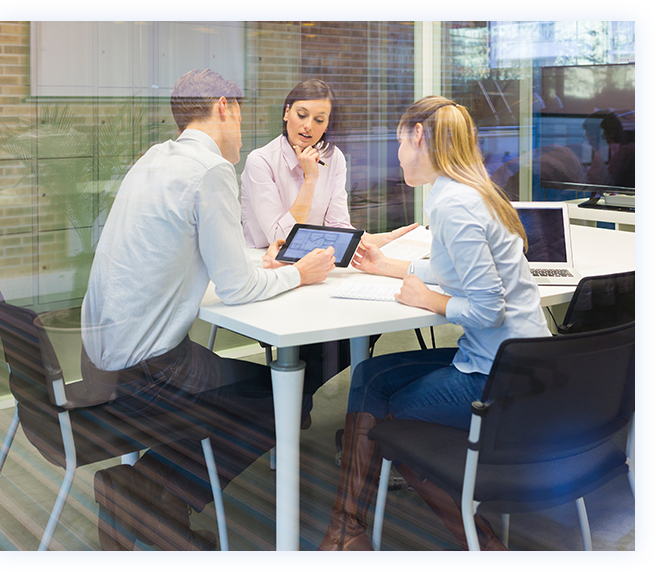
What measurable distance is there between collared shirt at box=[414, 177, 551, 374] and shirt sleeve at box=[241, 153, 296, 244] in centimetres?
51

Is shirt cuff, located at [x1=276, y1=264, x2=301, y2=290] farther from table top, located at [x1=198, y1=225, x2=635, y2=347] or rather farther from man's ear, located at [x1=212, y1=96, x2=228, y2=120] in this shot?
man's ear, located at [x1=212, y1=96, x2=228, y2=120]

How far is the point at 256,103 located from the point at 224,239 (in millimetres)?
414

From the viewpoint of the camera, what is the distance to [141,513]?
5.44 feet

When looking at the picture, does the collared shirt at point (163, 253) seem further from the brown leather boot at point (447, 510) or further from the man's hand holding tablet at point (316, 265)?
the brown leather boot at point (447, 510)

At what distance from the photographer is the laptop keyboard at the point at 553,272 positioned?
75.8 inches

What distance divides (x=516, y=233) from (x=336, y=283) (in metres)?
0.53

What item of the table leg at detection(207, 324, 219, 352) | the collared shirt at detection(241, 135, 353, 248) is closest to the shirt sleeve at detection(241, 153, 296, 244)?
the collared shirt at detection(241, 135, 353, 248)

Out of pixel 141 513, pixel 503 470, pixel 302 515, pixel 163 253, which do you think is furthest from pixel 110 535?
pixel 503 470

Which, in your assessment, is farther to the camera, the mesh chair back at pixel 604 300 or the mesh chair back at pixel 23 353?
the mesh chair back at pixel 604 300

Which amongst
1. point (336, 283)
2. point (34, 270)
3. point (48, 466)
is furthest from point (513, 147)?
point (48, 466)

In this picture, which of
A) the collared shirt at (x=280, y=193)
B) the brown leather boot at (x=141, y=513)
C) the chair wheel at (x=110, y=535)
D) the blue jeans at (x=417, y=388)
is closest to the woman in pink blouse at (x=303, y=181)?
the collared shirt at (x=280, y=193)

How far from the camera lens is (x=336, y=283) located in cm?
186

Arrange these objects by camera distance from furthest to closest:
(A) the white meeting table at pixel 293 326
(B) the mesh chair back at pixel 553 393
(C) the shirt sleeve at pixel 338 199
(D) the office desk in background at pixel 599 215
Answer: (C) the shirt sleeve at pixel 338 199, (D) the office desk in background at pixel 599 215, (A) the white meeting table at pixel 293 326, (B) the mesh chair back at pixel 553 393

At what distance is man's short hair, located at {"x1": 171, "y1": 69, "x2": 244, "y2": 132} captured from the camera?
5.09 feet
